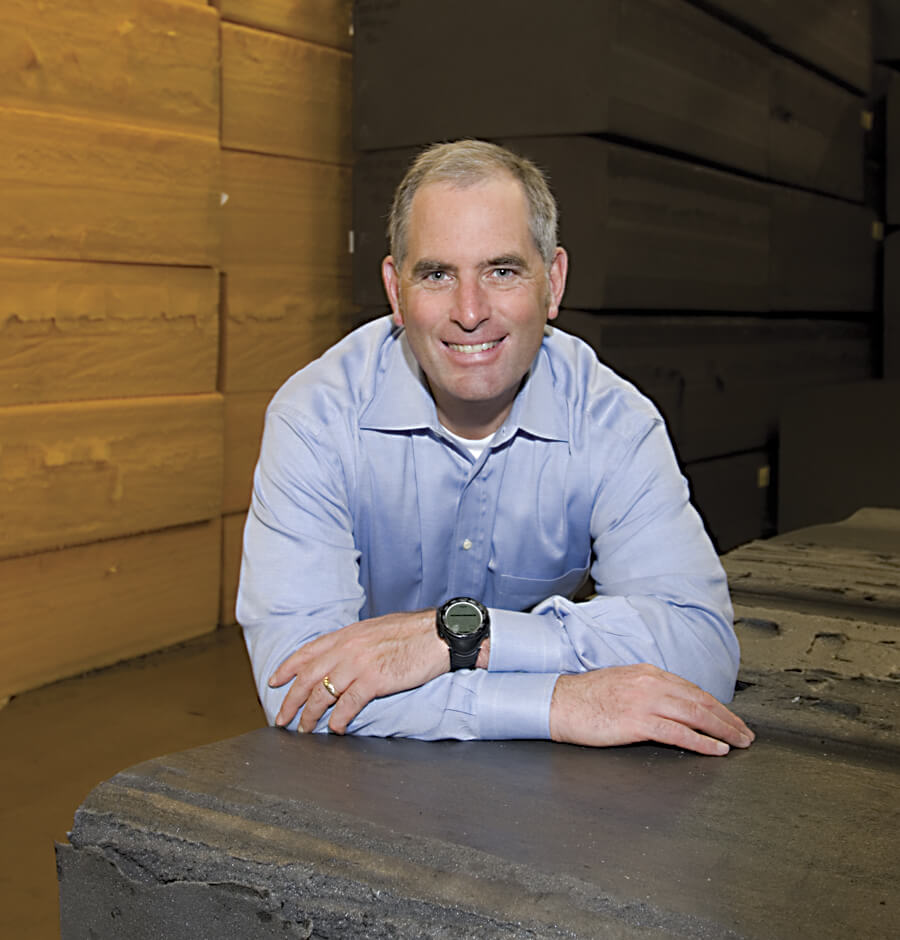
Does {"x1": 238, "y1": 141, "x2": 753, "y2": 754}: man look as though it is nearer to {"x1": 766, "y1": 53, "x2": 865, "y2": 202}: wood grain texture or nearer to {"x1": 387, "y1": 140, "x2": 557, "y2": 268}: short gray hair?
{"x1": 387, "y1": 140, "x2": 557, "y2": 268}: short gray hair

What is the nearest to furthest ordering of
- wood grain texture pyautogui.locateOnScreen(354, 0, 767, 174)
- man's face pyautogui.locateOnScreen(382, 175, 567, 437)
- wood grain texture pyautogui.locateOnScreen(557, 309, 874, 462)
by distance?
man's face pyautogui.locateOnScreen(382, 175, 567, 437), wood grain texture pyautogui.locateOnScreen(354, 0, 767, 174), wood grain texture pyautogui.locateOnScreen(557, 309, 874, 462)

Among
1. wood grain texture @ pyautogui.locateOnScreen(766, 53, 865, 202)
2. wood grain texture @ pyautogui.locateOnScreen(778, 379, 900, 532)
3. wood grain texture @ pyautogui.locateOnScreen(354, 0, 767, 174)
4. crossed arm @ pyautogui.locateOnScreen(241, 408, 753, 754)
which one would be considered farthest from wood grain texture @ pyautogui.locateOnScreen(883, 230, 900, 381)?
crossed arm @ pyautogui.locateOnScreen(241, 408, 753, 754)

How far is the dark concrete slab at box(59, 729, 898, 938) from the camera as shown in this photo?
828 millimetres

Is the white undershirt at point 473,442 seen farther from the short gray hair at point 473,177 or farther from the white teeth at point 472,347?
the short gray hair at point 473,177

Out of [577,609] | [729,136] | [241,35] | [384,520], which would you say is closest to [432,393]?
[384,520]

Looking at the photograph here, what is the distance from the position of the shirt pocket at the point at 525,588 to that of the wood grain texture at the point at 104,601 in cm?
137

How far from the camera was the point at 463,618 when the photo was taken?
48.3 inches

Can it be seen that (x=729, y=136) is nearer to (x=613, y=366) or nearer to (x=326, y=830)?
(x=613, y=366)

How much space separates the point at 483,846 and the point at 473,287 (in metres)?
0.69

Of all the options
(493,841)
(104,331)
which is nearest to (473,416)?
(493,841)

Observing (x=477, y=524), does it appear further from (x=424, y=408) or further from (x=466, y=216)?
(x=466, y=216)

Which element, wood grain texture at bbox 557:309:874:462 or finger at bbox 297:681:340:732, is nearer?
Answer: finger at bbox 297:681:340:732

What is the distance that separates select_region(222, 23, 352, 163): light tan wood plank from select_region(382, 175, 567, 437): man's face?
1735 millimetres

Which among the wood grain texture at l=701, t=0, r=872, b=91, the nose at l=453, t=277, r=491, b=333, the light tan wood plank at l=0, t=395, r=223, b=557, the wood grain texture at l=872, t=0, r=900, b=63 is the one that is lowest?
the light tan wood plank at l=0, t=395, r=223, b=557
